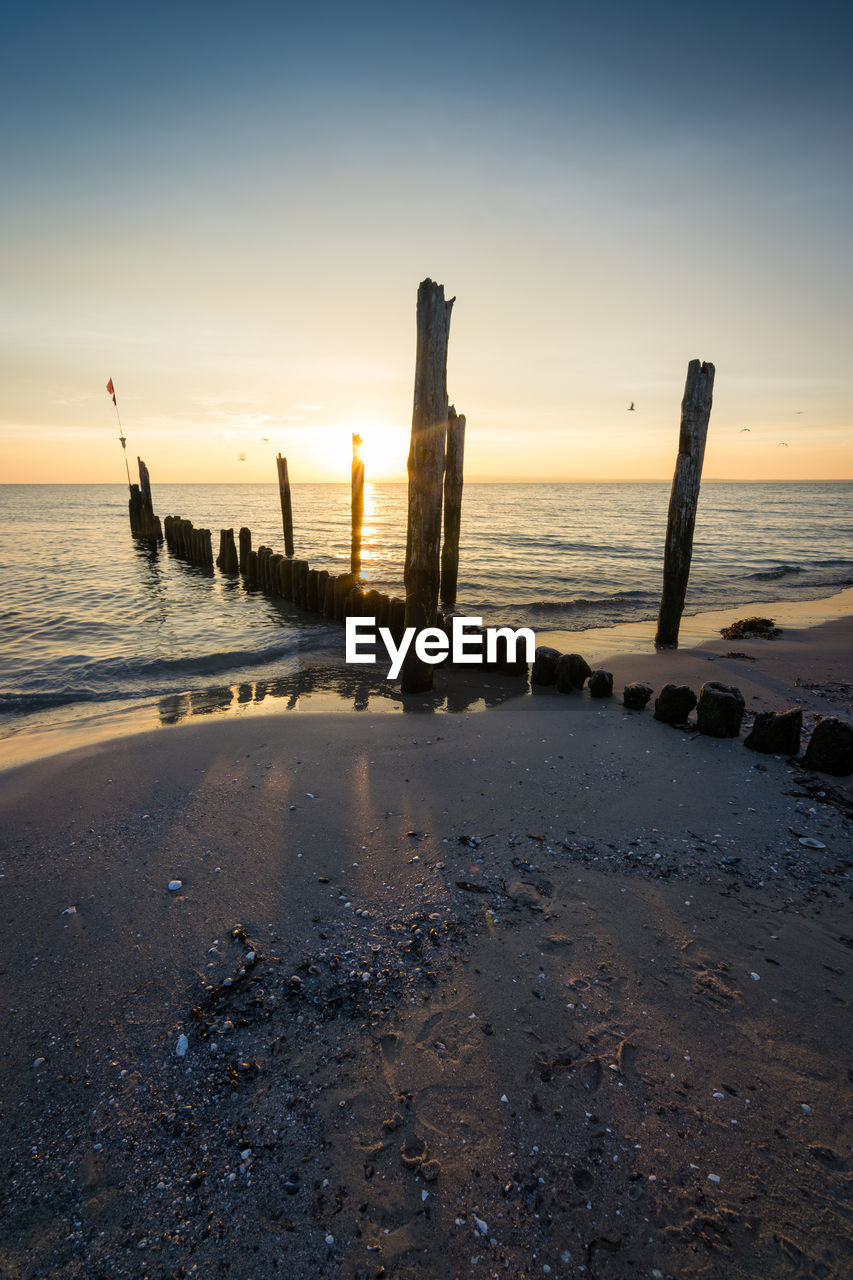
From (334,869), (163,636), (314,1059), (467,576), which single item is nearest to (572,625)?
(467,576)

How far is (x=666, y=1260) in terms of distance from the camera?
6.77 feet

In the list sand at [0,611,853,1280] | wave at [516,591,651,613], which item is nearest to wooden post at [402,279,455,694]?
sand at [0,611,853,1280]

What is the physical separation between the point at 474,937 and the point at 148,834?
2739 mm

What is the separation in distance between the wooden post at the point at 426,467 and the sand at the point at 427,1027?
11.2 feet

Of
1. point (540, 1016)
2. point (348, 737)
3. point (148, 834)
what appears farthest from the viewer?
point (348, 737)

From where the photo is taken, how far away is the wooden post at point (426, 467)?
279 inches

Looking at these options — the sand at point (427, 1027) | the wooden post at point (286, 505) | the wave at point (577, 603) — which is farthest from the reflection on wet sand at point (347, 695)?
the wooden post at point (286, 505)

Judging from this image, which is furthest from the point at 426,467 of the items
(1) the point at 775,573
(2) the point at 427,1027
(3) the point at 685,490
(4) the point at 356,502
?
(1) the point at 775,573

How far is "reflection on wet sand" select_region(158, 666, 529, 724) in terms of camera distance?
782 cm

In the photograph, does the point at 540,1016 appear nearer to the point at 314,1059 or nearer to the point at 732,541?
the point at 314,1059

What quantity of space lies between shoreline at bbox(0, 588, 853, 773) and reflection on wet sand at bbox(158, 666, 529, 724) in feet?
0.05

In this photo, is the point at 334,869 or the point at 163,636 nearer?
the point at 334,869

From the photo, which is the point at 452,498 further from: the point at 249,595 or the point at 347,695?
the point at 347,695

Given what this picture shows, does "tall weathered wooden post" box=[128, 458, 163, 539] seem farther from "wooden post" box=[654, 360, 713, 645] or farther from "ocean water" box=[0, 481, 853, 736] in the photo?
"wooden post" box=[654, 360, 713, 645]
